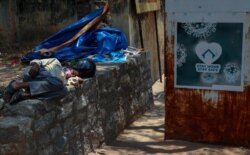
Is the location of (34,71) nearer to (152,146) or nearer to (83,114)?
(83,114)

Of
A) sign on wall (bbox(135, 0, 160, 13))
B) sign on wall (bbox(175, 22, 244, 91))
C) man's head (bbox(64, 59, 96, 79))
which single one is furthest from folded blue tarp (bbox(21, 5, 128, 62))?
sign on wall (bbox(175, 22, 244, 91))

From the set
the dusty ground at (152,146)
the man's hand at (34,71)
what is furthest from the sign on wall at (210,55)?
the man's hand at (34,71)

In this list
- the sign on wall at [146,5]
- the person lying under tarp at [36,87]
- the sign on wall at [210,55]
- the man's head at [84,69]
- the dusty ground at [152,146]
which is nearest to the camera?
the person lying under tarp at [36,87]

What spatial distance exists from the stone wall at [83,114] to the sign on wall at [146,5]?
52.7 inches

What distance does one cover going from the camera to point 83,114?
5258mm

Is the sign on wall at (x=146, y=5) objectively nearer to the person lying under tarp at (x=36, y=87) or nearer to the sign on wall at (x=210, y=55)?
the sign on wall at (x=210, y=55)

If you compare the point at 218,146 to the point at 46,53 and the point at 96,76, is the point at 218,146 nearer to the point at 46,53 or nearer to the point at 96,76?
the point at 96,76

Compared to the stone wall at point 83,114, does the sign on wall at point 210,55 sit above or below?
above

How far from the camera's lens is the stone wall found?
3908 millimetres

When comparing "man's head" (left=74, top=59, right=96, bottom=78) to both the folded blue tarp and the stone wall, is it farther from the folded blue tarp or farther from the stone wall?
the folded blue tarp

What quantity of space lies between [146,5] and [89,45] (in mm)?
3011

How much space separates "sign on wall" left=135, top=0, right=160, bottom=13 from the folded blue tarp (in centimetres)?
137

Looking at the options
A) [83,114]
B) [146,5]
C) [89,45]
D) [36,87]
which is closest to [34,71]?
[36,87]

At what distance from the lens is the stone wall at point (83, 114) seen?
391 cm
